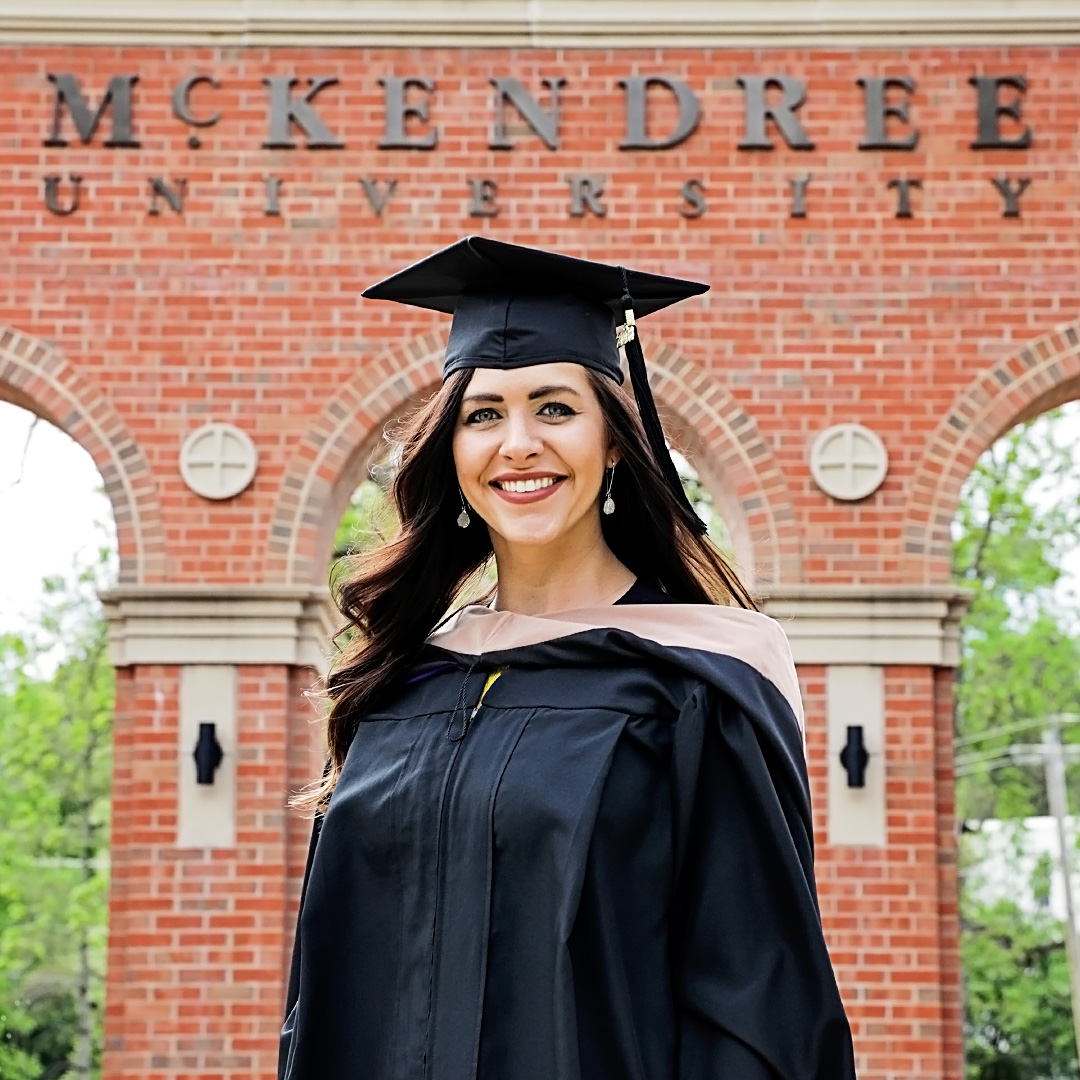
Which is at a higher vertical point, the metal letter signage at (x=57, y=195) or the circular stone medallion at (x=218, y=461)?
the metal letter signage at (x=57, y=195)

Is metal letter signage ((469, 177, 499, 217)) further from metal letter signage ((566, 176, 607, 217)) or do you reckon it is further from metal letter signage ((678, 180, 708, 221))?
metal letter signage ((678, 180, 708, 221))

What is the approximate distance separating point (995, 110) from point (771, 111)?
0.89 metres

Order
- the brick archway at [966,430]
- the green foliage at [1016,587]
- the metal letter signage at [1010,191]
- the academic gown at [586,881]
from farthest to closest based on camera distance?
the green foliage at [1016,587], the metal letter signage at [1010,191], the brick archway at [966,430], the academic gown at [586,881]

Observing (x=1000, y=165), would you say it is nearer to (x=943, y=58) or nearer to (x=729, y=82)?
(x=943, y=58)

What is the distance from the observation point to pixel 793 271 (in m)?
7.89

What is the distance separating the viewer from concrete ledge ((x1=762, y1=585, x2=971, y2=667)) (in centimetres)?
760

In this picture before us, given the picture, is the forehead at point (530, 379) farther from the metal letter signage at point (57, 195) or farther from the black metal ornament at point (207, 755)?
the metal letter signage at point (57, 195)

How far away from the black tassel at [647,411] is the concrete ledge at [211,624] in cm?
499

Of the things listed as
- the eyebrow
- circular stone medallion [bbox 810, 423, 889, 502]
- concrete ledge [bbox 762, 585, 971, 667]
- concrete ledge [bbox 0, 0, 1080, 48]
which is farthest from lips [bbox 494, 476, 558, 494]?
concrete ledge [bbox 0, 0, 1080, 48]

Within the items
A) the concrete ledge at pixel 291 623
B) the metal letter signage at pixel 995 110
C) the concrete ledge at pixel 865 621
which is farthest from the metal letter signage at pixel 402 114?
the concrete ledge at pixel 865 621

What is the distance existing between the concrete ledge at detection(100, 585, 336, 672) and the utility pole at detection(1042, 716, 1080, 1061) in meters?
12.2

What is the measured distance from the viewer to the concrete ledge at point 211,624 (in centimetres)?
761

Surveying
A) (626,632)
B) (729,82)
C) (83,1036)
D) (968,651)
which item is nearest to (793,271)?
(729,82)

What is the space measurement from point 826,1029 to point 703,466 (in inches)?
225
